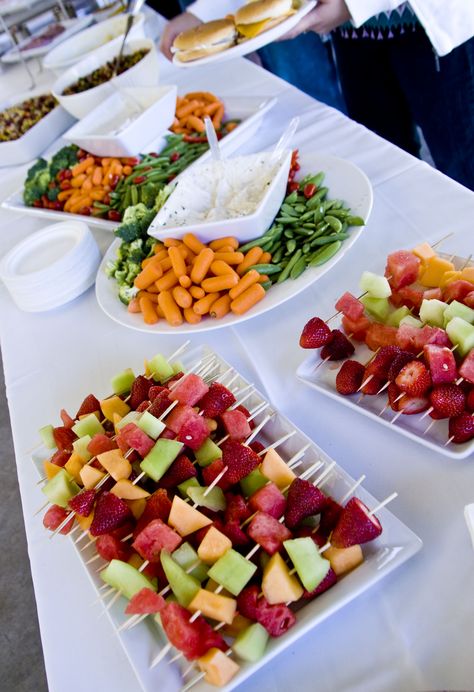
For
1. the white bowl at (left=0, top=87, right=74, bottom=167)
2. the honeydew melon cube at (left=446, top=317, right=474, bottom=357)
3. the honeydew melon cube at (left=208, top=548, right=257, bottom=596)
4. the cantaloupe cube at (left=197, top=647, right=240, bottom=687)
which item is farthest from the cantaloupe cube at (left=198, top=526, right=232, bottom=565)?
the white bowl at (left=0, top=87, right=74, bottom=167)

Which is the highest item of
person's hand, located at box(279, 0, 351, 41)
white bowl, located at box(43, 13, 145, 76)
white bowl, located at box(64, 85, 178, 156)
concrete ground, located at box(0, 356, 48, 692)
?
white bowl, located at box(43, 13, 145, 76)

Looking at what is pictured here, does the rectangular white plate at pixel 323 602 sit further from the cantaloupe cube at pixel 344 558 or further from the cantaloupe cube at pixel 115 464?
the cantaloupe cube at pixel 115 464

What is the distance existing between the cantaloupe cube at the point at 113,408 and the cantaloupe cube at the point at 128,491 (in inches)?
7.3

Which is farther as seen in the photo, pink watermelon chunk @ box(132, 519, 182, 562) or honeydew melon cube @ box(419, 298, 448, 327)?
honeydew melon cube @ box(419, 298, 448, 327)

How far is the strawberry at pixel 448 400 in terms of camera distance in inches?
31.0

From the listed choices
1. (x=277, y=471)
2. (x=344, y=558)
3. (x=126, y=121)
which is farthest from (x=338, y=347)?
(x=126, y=121)

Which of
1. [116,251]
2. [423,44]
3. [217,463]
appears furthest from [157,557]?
[423,44]

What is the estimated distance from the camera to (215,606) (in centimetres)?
68

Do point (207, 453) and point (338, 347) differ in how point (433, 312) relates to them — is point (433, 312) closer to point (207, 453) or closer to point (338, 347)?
point (338, 347)

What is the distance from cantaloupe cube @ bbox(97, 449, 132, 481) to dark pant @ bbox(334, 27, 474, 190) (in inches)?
58.4

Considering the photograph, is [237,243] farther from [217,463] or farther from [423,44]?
[423,44]

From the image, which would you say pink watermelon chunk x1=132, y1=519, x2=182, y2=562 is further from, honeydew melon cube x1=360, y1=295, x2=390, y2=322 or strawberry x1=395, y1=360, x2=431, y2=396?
honeydew melon cube x1=360, y1=295, x2=390, y2=322

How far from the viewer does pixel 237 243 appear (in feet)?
4.20

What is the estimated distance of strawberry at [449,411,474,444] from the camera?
0.77 meters
